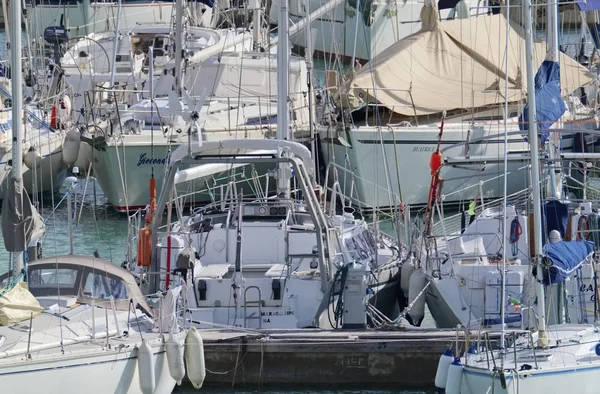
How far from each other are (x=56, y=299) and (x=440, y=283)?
18.8ft

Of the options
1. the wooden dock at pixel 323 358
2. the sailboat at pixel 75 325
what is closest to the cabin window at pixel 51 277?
the sailboat at pixel 75 325

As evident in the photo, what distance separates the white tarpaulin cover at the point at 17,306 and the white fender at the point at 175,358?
166 cm

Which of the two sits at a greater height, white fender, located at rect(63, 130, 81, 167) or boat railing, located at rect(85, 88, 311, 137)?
boat railing, located at rect(85, 88, 311, 137)

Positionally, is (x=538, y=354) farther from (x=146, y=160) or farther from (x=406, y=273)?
(x=146, y=160)

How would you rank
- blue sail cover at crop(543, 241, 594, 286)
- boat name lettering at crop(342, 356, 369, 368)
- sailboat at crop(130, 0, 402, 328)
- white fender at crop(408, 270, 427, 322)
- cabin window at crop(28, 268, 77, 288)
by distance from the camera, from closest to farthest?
blue sail cover at crop(543, 241, 594, 286) < cabin window at crop(28, 268, 77, 288) < boat name lettering at crop(342, 356, 369, 368) < sailboat at crop(130, 0, 402, 328) < white fender at crop(408, 270, 427, 322)

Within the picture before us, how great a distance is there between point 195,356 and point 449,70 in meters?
18.5

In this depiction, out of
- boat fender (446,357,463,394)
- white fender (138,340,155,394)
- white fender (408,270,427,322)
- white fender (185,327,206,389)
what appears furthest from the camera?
white fender (408,270,427,322)

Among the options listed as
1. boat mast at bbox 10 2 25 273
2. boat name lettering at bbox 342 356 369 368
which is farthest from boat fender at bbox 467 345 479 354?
boat mast at bbox 10 2 25 273

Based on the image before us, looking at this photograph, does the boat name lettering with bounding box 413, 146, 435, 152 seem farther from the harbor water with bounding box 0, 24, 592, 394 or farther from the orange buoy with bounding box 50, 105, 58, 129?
the orange buoy with bounding box 50, 105, 58, 129

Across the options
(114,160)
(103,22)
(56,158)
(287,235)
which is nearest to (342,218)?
(287,235)

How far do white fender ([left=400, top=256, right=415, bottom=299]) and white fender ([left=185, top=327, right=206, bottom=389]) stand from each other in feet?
17.7

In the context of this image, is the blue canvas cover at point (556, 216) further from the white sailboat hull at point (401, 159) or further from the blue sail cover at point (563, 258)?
the white sailboat hull at point (401, 159)

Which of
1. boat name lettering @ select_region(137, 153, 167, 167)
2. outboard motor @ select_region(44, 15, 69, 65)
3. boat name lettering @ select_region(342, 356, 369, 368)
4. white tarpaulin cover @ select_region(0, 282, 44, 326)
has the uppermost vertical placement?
outboard motor @ select_region(44, 15, 69, 65)

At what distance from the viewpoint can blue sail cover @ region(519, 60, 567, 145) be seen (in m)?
22.4
